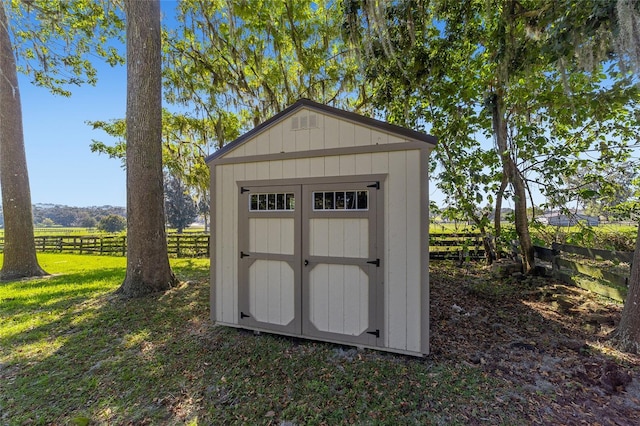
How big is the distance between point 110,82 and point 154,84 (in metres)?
5.42

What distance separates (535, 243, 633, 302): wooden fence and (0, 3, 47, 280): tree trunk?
1199 cm

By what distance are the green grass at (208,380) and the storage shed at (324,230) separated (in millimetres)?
330

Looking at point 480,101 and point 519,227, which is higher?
point 480,101

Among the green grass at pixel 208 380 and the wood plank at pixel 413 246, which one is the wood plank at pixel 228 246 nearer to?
the green grass at pixel 208 380

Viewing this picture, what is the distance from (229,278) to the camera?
3.78 metres

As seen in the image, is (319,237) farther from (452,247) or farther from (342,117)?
(452,247)

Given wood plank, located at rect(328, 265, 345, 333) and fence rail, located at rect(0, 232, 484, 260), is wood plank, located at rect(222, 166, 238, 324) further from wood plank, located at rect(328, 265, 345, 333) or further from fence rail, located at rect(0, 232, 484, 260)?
fence rail, located at rect(0, 232, 484, 260)

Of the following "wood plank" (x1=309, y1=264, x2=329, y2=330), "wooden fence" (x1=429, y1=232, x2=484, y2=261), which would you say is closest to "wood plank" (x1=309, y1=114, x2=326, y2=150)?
"wood plank" (x1=309, y1=264, x2=329, y2=330)

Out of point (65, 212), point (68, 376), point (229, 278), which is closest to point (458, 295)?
point (229, 278)

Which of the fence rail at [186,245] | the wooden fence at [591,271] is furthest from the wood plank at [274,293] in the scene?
the wooden fence at [591,271]

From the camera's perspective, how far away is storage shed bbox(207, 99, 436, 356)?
2961 millimetres

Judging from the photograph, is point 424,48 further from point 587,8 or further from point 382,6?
point 587,8

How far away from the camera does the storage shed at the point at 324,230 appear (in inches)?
117

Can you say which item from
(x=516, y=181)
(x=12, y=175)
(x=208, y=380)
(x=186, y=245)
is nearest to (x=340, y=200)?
(x=208, y=380)
